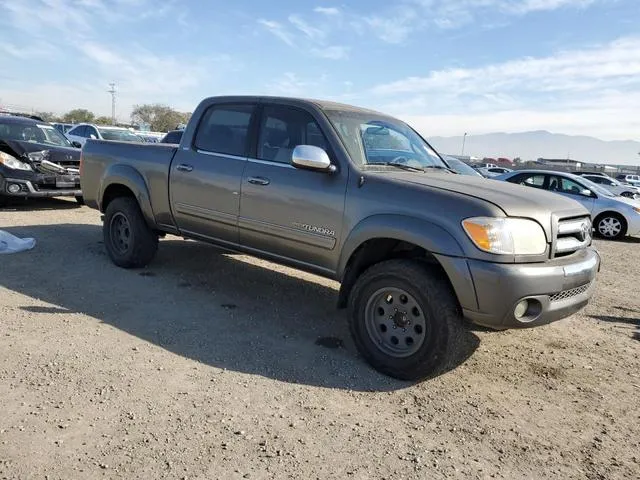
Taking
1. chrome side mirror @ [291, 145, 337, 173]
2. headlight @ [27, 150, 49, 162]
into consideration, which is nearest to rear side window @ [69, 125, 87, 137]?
headlight @ [27, 150, 49, 162]

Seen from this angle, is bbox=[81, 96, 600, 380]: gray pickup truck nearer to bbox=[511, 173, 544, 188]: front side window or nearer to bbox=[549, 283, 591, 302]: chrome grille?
bbox=[549, 283, 591, 302]: chrome grille

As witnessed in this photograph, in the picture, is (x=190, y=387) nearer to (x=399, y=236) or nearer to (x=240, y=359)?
(x=240, y=359)

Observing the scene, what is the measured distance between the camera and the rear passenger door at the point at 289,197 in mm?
4121

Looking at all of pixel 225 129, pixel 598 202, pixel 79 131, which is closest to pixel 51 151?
pixel 225 129

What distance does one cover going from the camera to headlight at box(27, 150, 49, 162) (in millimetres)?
9281

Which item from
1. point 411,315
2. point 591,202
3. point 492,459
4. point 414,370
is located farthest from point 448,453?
point 591,202

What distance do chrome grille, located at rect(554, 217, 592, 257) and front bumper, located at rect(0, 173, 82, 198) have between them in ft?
28.0

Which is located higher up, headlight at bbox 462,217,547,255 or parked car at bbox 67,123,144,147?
headlight at bbox 462,217,547,255

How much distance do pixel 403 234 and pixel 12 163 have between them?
8.08 metres

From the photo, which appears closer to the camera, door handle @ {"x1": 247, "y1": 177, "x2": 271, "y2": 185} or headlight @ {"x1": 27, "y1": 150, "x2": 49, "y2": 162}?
door handle @ {"x1": 247, "y1": 177, "x2": 271, "y2": 185}

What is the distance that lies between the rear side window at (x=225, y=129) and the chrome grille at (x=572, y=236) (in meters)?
2.74

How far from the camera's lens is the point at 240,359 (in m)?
3.87

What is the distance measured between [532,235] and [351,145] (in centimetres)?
159

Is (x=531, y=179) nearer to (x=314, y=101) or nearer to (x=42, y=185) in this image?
(x=314, y=101)
